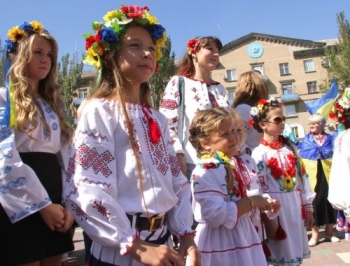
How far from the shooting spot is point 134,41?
6.42ft

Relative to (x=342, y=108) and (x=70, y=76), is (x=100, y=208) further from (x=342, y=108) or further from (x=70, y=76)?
(x=70, y=76)

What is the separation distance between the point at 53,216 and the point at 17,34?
4.05ft

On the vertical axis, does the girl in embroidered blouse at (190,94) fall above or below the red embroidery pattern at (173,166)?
above

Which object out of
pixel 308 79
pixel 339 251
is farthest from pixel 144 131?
pixel 308 79

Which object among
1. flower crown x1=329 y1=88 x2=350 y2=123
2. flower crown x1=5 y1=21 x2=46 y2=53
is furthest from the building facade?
flower crown x1=5 y1=21 x2=46 y2=53

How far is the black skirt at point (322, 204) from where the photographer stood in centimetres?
639

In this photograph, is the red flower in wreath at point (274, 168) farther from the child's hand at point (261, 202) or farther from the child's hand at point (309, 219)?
the child's hand at point (261, 202)

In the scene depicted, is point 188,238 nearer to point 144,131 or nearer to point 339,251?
point 144,131

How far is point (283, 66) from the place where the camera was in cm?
4288

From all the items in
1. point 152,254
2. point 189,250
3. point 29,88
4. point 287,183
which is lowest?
point 287,183

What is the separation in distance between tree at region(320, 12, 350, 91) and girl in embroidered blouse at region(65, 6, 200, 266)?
89.3 ft

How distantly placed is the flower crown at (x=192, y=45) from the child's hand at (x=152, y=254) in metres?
2.51

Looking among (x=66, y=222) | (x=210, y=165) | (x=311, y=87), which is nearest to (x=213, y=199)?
(x=210, y=165)

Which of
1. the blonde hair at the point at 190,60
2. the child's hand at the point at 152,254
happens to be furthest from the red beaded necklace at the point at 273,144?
the child's hand at the point at 152,254
